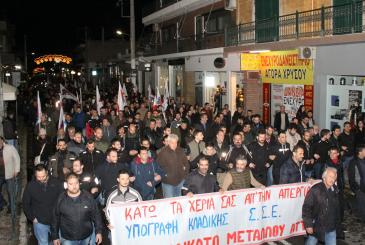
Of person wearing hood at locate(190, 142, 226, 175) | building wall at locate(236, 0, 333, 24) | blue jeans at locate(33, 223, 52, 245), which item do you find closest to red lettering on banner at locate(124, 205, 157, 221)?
blue jeans at locate(33, 223, 52, 245)

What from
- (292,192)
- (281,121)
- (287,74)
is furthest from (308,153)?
(287,74)

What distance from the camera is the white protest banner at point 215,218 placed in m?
7.59

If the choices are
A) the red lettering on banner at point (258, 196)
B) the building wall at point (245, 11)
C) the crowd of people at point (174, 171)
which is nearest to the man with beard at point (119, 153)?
the crowd of people at point (174, 171)

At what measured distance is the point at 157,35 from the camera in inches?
1601

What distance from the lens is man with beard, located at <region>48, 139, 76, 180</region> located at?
9.73 meters

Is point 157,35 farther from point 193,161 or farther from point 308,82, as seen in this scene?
point 193,161

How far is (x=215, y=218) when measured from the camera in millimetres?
8164

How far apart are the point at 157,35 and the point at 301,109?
82.1 ft

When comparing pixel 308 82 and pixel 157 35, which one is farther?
pixel 157 35

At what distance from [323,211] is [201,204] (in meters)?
1.91

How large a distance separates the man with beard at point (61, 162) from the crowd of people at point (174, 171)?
2 centimetres

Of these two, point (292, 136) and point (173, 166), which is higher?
point (292, 136)

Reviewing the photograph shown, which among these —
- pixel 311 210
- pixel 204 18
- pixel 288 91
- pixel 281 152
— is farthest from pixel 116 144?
pixel 204 18

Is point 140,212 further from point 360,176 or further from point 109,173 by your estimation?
point 360,176
